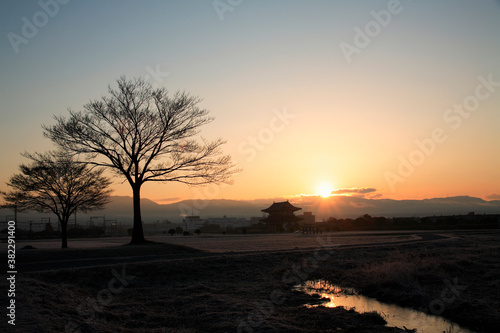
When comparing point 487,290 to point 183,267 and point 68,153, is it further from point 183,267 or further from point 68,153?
point 68,153

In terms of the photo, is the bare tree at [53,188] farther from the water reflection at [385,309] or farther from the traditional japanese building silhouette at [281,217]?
the traditional japanese building silhouette at [281,217]

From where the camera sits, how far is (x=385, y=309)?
12.1 metres

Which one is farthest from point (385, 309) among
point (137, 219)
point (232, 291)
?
point (137, 219)

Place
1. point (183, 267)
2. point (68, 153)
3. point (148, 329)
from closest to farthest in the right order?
point (148, 329) < point (183, 267) < point (68, 153)

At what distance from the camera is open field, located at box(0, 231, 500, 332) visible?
9.84m

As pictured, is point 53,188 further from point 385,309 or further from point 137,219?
point 385,309

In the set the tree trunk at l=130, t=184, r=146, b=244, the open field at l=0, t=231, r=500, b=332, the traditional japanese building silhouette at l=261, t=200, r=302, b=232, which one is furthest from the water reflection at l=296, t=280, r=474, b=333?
the traditional japanese building silhouette at l=261, t=200, r=302, b=232

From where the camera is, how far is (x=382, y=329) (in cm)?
968

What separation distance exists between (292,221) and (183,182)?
2044 inches

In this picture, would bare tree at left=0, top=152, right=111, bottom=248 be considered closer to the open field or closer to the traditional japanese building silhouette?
the open field

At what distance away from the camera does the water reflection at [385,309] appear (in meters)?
10.2

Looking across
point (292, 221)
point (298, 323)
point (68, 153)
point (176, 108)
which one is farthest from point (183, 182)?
point (292, 221)

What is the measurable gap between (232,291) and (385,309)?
5093 millimetres

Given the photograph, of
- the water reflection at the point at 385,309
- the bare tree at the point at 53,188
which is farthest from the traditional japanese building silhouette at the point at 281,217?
the water reflection at the point at 385,309
